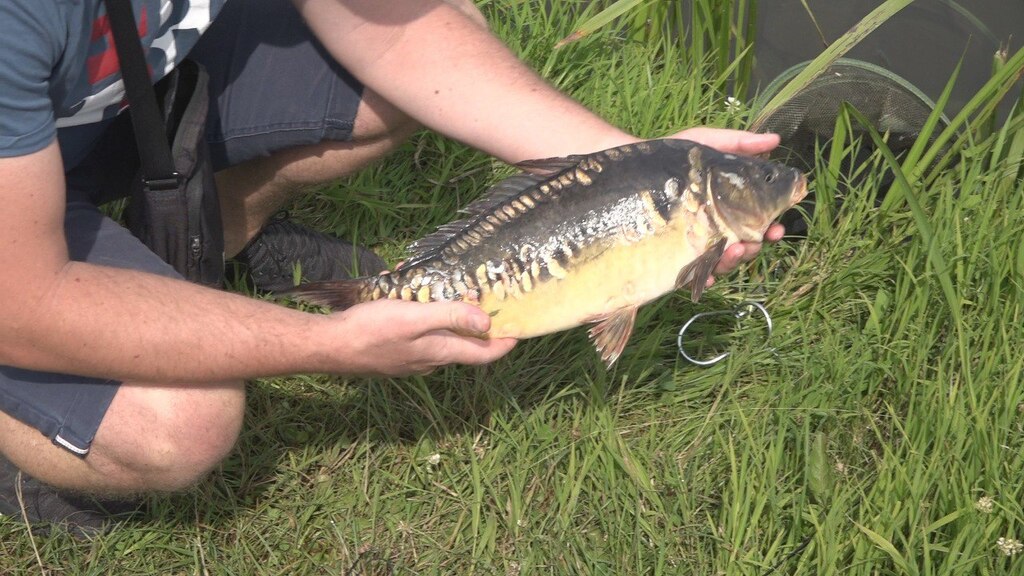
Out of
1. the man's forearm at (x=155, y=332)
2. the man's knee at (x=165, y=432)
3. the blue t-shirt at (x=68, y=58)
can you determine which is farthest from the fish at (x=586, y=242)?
the blue t-shirt at (x=68, y=58)

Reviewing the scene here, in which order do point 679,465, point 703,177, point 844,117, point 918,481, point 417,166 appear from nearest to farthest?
point 703,177 < point 918,481 < point 679,465 < point 844,117 < point 417,166

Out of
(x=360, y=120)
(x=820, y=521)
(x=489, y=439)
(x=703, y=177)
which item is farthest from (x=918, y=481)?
(x=360, y=120)

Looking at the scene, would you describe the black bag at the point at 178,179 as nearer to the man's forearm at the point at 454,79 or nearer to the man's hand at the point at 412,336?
the man's forearm at the point at 454,79

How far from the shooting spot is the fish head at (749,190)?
2438mm

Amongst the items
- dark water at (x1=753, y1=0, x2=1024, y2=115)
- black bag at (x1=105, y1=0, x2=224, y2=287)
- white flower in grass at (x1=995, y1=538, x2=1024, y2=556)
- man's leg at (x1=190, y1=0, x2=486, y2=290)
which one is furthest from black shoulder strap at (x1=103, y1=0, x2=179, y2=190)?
dark water at (x1=753, y1=0, x2=1024, y2=115)

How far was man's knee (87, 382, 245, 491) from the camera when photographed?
251cm

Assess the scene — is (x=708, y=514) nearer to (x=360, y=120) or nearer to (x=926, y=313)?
(x=926, y=313)

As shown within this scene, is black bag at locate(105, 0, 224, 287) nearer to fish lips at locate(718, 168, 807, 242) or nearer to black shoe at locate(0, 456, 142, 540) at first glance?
Result: black shoe at locate(0, 456, 142, 540)

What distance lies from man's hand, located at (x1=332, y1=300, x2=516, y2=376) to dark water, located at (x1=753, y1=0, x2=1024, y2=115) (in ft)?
8.23

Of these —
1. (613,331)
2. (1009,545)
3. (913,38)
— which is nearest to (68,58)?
(613,331)

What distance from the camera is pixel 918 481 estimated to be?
2598 millimetres

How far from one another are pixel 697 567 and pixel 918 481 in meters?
0.54

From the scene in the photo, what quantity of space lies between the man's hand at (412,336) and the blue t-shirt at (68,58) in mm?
712

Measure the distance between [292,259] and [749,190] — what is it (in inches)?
60.4
